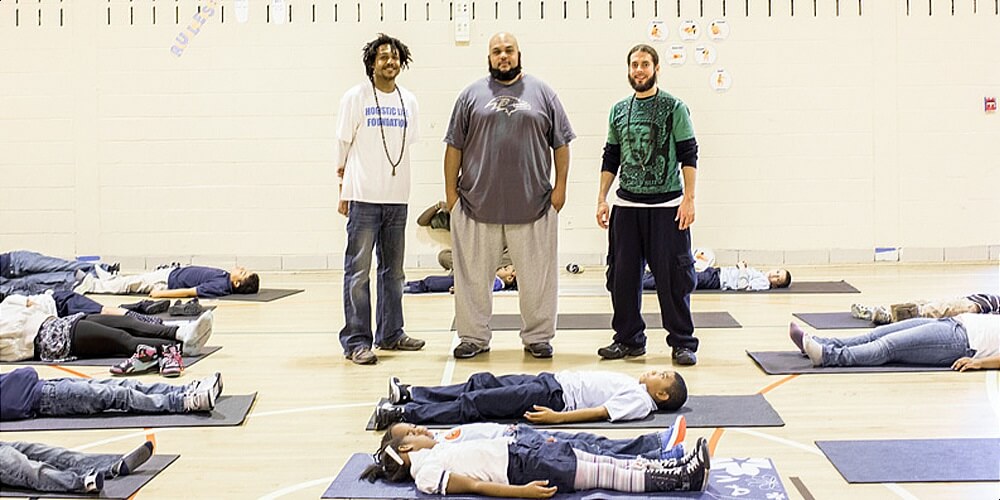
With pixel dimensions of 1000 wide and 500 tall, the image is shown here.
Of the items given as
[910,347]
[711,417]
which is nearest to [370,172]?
[711,417]

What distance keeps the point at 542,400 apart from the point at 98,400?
5.83 feet

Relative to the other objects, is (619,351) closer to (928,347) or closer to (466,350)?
(466,350)

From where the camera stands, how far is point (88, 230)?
9562 millimetres

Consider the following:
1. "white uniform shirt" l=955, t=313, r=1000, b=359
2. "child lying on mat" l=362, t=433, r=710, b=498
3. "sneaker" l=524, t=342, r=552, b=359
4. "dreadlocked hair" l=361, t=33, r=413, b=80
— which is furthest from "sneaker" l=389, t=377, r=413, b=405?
"white uniform shirt" l=955, t=313, r=1000, b=359

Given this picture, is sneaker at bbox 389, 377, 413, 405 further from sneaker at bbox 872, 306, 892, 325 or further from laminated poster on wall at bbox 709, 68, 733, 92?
laminated poster on wall at bbox 709, 68, 733, 92

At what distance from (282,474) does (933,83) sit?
8.04 m

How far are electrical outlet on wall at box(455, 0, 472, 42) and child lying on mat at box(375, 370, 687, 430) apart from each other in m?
5.89

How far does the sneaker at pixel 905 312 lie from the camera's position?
5.78 m

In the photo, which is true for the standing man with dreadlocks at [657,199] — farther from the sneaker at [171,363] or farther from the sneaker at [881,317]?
the sneaker at [171,363]

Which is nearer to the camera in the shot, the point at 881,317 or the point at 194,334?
the point at 194,334

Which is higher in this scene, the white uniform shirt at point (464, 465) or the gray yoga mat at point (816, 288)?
the gray yoga mat at point (816, 288)

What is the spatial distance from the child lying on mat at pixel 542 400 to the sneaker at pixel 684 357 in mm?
974

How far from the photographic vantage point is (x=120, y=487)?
3.13 m

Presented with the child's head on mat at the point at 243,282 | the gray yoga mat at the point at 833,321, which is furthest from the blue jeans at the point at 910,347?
the child's head on mat at the point at 243,282
